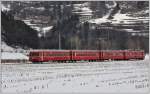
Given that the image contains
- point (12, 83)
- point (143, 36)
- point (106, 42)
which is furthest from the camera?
point (106, 42)

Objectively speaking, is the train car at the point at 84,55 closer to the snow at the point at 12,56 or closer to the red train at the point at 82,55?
the red train at the point at 82,55

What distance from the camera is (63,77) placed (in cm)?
2277

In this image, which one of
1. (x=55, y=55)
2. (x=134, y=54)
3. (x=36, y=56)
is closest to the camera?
(x=55, y=55)

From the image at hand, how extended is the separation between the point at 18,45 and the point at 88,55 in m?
12.8

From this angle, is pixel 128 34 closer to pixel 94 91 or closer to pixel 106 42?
pixel 106 42

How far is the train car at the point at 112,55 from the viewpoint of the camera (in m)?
41.0

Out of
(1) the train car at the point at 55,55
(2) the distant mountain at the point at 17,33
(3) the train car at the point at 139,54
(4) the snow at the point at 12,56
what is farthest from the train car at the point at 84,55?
(2) the distant mountain at the point at 17,33

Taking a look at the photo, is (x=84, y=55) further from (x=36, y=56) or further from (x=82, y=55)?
(x=36, y=56)

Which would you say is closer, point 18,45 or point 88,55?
point 88,55

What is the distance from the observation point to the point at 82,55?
38.7m

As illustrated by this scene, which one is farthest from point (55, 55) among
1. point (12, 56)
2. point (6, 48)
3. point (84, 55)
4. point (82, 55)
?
point (6, 48)

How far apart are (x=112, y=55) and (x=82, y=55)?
4.39 m

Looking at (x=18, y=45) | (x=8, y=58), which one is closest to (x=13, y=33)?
(x=18, y=45)

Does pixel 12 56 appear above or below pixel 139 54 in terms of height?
above
